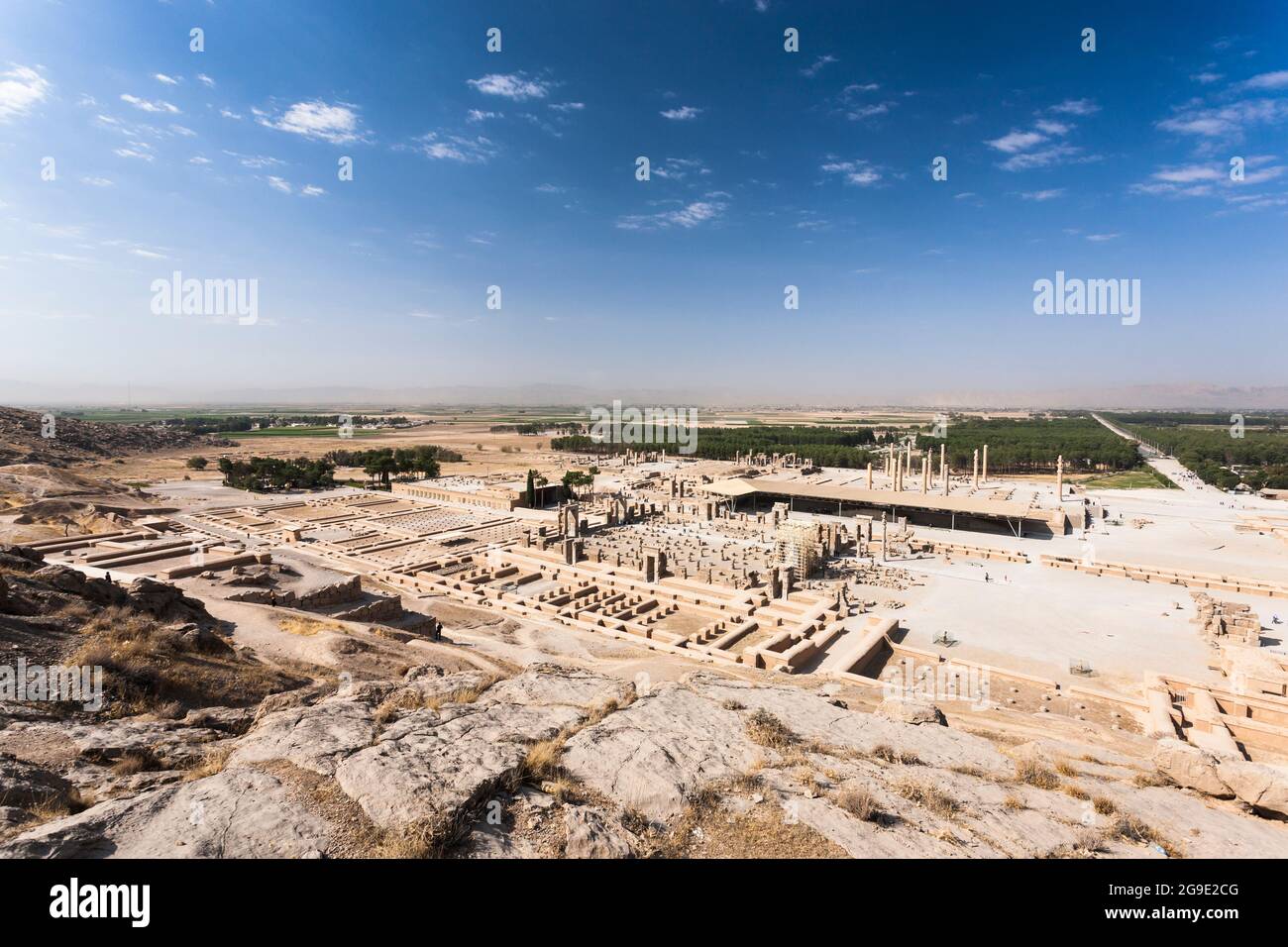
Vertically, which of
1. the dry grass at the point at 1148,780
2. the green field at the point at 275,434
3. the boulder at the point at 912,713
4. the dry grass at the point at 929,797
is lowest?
the boulder at the point at 912,713

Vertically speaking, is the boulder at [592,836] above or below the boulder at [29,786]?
below

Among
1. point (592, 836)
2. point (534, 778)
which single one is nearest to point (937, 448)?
point (534, 778)

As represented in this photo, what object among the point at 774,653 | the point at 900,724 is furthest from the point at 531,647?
the point at 900,724

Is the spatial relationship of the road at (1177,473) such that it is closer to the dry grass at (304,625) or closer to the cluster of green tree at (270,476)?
the dry grass at (304,625)

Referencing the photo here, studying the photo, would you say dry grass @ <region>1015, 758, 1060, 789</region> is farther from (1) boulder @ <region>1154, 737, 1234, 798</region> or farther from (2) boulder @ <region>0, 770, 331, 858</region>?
(2) boulder @ <region>0, 770, 331, 858</region>

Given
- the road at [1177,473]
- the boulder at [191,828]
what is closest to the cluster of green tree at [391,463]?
the boulder at [191,828]

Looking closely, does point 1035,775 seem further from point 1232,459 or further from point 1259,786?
point 1232,459
